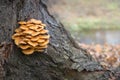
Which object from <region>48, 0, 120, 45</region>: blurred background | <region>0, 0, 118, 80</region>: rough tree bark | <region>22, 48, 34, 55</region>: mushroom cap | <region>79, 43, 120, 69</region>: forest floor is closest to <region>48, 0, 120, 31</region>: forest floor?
<region>48, 0, 120, 45</region>: blurred background

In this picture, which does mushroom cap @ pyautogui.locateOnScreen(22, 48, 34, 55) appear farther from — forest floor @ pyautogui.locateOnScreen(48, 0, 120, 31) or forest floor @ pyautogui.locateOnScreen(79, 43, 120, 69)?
forest floor @ pyautogui.locateOnScreen(48, 0, 120, 31)

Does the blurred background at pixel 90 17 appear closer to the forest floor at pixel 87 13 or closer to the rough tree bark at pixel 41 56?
the forest floor at pixel 87 13

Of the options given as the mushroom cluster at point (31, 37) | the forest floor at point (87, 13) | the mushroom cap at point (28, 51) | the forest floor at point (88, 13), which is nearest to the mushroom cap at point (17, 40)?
the mushroom cluster at point (31, 37)

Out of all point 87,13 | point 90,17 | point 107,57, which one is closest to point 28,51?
point 107,57

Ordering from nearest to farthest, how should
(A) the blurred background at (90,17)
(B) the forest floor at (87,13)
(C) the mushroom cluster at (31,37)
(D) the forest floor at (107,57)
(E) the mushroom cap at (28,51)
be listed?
(C) the mushroom cluster at (31,37), (E) the mushroom cap at (28,51), (D) the forest floor at (107,57), (A) the blurred background at (90,17), (B) the forest floor at (87,13)

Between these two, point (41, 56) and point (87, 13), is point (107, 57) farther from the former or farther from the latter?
point (87, 13)
